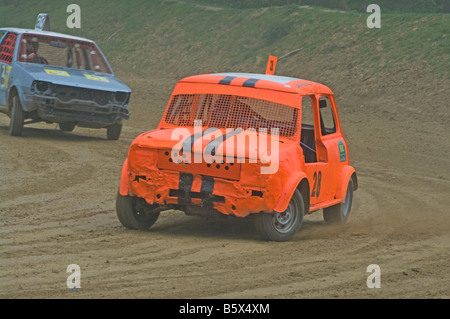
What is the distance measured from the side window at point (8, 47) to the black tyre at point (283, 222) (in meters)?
8.99

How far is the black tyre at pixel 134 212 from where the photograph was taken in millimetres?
8688

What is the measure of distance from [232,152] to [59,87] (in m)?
7.67

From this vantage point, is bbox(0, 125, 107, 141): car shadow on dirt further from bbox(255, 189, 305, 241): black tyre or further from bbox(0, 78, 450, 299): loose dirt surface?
bbox(255, 189, 305, 241): black tyre

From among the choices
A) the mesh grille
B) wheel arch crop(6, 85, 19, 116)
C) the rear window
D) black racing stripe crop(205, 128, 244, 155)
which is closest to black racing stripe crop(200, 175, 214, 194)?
black racing stripe crop(205, 128, 244, 155)

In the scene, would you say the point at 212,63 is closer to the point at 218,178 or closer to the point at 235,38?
the point at 235,38

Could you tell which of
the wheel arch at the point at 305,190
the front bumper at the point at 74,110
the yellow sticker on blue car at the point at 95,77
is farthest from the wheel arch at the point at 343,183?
the yellow sticker on blue car at the point at 95,77

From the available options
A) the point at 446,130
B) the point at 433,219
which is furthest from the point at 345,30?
the point at 433,219

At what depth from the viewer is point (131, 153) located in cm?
850

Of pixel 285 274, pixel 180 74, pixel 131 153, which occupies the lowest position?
pixel 180 74

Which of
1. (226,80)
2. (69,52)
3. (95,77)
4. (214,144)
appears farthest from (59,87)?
(214,144)

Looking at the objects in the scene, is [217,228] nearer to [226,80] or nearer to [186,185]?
[186,185]

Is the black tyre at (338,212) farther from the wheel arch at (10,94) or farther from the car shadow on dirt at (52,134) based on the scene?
the car shadow on dirt at (52,134)
